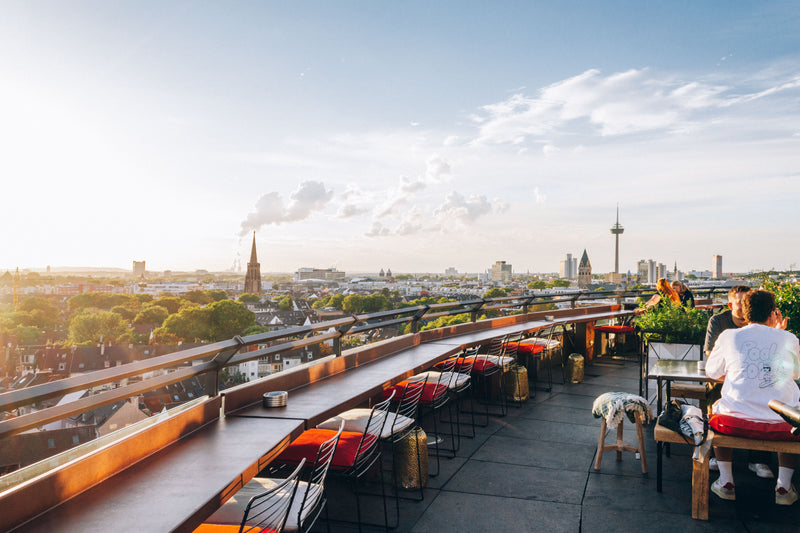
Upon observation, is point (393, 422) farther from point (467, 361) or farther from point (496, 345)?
point (496, 345)

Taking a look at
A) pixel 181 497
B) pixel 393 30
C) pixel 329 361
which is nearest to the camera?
pixel 181 497

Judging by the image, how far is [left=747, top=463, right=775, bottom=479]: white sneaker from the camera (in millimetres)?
4062

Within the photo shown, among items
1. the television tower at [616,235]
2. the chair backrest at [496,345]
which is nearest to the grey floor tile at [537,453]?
the chair backrest at [496,345]

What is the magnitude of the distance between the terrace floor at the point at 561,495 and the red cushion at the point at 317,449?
0.60 meters

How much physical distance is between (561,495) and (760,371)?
1579mm

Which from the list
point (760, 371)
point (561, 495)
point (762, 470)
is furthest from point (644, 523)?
point (762, 470)

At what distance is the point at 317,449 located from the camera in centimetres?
319

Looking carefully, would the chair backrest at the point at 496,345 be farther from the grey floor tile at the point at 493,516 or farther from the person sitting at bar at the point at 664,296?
the grey floor tile at the point at 493,516

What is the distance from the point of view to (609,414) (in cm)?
422

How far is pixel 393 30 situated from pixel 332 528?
10.9m

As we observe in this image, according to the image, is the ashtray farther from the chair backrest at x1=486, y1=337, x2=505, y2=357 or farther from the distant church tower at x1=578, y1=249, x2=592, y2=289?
the distant church tower at x1=578, y1=249, x2=592, y2=289

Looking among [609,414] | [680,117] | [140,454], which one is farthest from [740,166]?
[140,454]

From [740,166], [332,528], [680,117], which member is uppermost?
[680,117]

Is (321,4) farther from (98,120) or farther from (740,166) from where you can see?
(98,120)
